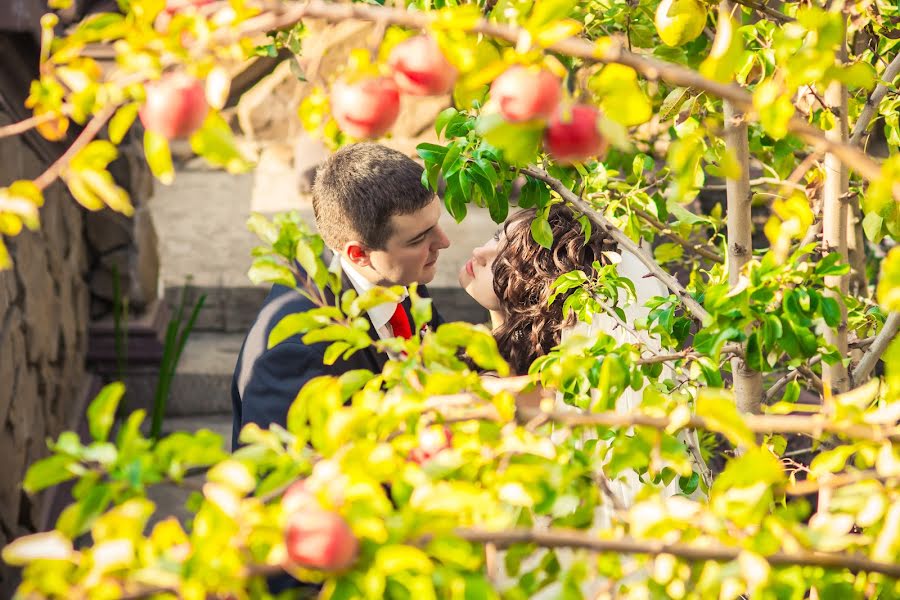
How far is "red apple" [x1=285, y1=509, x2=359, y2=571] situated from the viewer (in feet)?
2.52

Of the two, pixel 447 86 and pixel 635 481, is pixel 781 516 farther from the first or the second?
pixel 635 481

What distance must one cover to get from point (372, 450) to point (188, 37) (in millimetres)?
419

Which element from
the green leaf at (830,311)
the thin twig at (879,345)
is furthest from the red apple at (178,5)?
the thin twig at (879,345)

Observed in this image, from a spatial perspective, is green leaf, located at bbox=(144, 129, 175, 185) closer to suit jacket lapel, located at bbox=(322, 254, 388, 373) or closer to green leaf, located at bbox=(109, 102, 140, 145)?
green leaf, located at bbox=(109, 102, 140, 145)

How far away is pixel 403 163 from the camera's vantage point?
2297 millimetres

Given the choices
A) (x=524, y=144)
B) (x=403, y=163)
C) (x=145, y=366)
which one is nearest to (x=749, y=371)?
(x=524, y=144)

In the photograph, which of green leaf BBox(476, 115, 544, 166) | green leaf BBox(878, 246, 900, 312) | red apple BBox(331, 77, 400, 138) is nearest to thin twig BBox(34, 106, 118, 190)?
red apple BBox(331, 77, 400, 138)

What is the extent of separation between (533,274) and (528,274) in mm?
19

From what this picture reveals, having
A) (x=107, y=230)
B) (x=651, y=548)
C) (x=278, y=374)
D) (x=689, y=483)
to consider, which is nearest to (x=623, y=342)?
(x=689, y=483)

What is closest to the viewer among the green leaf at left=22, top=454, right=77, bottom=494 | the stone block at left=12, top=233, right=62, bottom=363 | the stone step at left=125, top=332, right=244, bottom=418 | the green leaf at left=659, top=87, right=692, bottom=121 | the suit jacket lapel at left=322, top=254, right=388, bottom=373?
the green leaf at left=22, top=454, right=77, bottom=494

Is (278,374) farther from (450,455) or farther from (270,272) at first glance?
(450,455)

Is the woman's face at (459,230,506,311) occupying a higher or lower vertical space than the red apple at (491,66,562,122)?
lower

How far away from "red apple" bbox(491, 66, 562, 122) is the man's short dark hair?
140cm

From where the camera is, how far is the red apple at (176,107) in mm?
817
